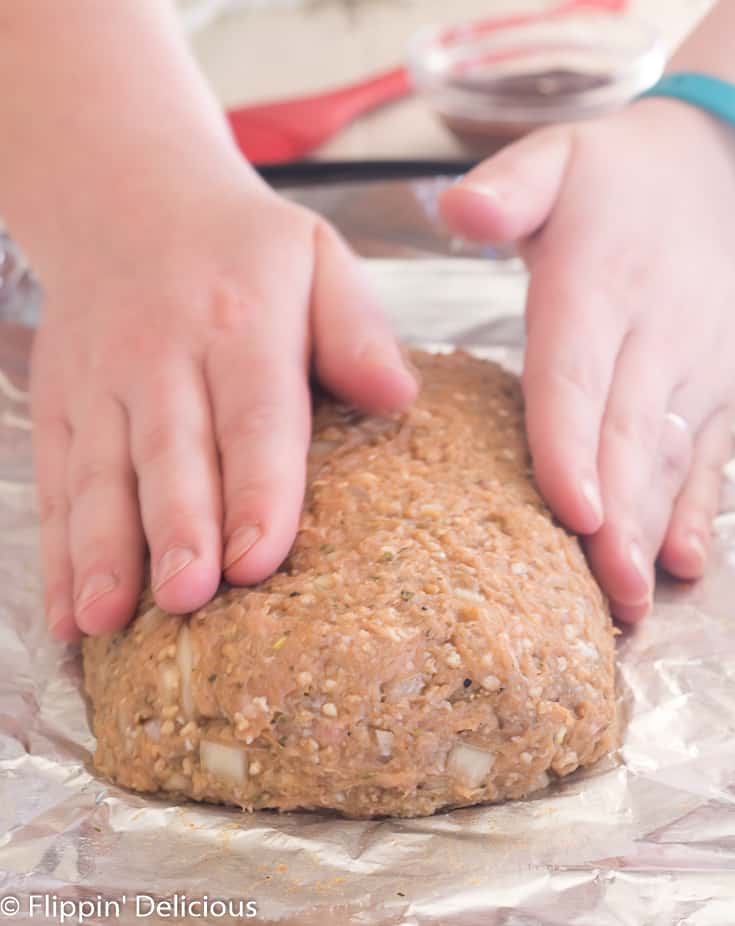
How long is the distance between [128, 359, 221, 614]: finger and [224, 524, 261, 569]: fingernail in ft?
0.04

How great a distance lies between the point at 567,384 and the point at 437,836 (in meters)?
0.51

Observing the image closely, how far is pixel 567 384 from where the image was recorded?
1283 millimetres

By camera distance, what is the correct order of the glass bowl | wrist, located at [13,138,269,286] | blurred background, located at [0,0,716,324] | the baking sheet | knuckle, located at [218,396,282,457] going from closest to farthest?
the baking sheet → knuckle, located at [218,396,282,457] → wrist, located at [13,138,269,286] → blurred background, located at [0,0,716,324] → the glass bowl

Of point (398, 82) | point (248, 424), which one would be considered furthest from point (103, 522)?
point (398, 82)

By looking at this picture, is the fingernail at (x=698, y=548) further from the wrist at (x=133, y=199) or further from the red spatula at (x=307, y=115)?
the red spatula at (x=307, y=115)

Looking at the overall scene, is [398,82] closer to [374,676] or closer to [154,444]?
[154,444]

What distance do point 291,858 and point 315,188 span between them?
1.41 m

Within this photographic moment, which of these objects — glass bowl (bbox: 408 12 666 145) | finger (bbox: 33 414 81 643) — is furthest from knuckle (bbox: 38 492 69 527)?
glass bowl (bbox: 408 12 666 145)

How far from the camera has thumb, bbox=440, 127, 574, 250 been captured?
128cm

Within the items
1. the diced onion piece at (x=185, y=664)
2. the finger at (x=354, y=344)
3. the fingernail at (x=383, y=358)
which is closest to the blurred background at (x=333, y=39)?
the finger at (x=354, y=344)

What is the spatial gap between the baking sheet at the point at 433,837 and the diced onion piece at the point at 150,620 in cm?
13

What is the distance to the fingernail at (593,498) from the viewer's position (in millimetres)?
1207

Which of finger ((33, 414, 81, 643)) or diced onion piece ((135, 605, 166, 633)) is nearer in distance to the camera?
diced onion piece ((135, 605, 166, 633))

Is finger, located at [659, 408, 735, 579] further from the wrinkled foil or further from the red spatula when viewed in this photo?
the red spatula
